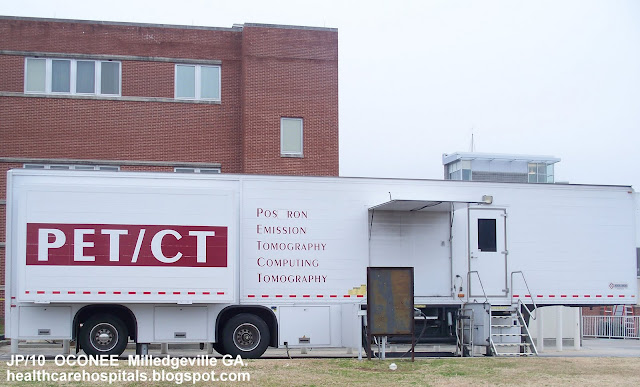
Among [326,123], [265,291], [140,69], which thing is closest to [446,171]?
[326,123]

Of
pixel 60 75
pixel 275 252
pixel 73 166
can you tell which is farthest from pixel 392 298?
pixel 60 75

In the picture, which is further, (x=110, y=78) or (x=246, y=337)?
(x=110, y=78)

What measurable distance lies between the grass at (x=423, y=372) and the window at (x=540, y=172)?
123 feet

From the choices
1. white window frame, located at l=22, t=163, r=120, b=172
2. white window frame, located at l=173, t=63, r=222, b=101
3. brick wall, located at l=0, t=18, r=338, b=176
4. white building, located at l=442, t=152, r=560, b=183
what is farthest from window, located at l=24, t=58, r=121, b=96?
white building, located at l=442, t=152, r=560, b=183

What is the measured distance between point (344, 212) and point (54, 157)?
45.8 ft

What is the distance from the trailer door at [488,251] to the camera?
18.7 meters

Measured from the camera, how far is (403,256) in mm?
18359

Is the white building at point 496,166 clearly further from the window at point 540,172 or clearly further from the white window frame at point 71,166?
the white window frame at point 71,166

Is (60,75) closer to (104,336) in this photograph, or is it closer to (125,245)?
(125,245)

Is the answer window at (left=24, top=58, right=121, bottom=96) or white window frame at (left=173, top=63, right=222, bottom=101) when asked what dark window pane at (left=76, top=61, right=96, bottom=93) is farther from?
white window frame at (left=173, top=63, right=222, bottom=101)

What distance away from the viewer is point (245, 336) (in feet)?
57.4

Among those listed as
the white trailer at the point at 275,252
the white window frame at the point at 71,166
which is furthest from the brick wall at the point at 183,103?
the white trailer at the point at 275,252

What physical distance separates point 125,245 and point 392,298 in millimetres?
5387

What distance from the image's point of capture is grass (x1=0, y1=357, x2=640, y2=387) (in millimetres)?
13062
